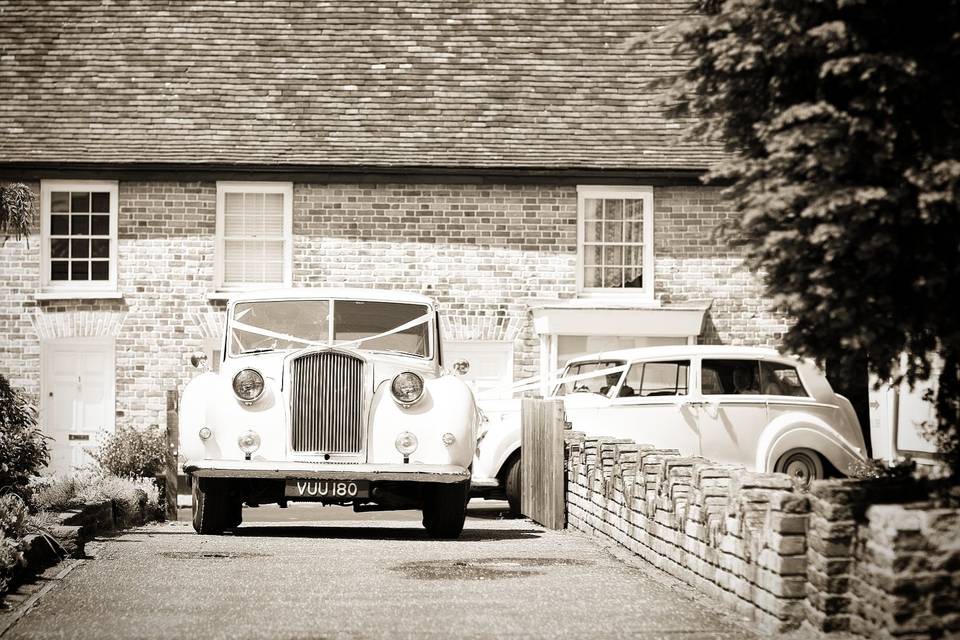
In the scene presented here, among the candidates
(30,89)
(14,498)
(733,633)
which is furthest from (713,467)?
(30,89)

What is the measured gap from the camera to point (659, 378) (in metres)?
15.2

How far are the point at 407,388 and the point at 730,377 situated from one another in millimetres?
4871

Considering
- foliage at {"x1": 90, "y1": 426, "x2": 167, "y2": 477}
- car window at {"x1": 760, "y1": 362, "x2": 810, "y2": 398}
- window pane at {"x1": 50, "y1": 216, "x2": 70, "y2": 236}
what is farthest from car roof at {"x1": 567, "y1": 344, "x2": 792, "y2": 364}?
window pane at {"x1": 50, "y1": 216, "x2": 70, "y2": 236}

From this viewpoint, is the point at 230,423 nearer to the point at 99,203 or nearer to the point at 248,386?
the point at 248,386

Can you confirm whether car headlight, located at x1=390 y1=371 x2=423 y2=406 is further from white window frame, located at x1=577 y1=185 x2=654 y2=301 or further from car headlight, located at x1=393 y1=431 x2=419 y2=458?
white window frame, located at x1=577 y1=185 x2=654 y2=301

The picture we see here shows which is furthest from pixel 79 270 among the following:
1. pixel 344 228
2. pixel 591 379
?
pixel 591 379

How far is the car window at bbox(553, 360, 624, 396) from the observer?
15422 millimetres

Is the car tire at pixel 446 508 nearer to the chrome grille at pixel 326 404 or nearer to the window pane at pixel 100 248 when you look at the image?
the chrome grille at pixel 326 404

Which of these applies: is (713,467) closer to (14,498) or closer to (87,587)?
(87,587)

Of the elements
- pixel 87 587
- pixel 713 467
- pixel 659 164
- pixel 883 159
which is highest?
pixel 659 164

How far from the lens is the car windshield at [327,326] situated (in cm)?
1280

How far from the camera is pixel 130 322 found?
68.4 ft

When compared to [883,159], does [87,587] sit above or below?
below

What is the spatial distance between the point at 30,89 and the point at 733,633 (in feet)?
57.8
